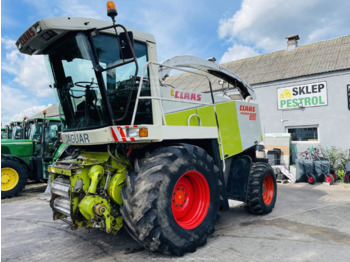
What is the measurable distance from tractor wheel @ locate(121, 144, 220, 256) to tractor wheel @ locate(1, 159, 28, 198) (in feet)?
21.1

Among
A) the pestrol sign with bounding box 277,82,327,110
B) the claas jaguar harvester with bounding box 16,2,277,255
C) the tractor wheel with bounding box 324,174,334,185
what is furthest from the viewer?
the pestrol sign with bounding box 277,82,327,110

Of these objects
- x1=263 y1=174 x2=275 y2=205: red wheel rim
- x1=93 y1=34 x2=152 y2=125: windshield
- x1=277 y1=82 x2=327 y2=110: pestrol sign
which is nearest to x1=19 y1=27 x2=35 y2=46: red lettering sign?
x1=93 y1=34 x2=152 y2=125: windshield

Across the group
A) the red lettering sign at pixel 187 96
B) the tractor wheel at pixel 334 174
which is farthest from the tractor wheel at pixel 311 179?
the red lettering sign at pixel 187 96

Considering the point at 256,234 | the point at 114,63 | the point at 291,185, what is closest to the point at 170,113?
the point at 114,63

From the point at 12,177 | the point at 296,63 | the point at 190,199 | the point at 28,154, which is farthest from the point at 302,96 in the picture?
the point at 12,177

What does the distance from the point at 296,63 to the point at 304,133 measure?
3529 mm

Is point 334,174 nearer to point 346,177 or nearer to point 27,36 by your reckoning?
point 346,177

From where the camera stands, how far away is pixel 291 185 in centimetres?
964

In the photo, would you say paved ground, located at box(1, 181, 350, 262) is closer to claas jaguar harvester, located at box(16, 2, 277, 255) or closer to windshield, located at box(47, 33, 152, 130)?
claas jaguar harvester, located at box(16, 2, 277, 255)

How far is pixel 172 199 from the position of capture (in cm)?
382

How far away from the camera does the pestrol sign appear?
11836 mm

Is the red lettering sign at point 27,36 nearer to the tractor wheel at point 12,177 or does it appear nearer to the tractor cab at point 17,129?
the tractor wheel at point 12,177

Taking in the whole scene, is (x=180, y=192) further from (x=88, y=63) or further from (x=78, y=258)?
(x=88, y=63)

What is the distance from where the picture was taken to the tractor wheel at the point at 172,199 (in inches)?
130
